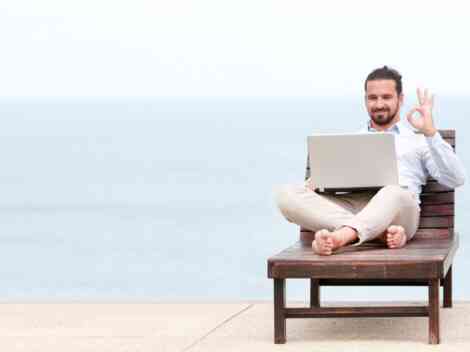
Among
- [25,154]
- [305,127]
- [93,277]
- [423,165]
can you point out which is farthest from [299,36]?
[423,165]

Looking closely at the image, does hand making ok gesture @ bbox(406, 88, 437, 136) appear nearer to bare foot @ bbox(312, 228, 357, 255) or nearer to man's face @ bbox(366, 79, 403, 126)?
man's face @ bbox(366, 79, 403, 126)

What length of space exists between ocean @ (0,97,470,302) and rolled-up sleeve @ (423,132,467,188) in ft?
3.78

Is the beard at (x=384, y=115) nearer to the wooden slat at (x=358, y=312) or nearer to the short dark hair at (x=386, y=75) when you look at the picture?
the short dark hair at (x=386, y=75)

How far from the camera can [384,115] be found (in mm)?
6570

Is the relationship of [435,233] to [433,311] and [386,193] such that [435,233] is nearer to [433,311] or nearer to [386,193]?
[386,193]

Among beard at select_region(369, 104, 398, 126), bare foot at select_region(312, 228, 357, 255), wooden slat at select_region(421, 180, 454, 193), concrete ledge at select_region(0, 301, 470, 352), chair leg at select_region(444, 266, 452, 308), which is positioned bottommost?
concrete ledge at select_region(0, 301, 470, 352)

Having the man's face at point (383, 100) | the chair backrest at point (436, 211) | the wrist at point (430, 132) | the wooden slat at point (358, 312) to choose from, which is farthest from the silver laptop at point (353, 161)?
the wooden slat at point (358, 312)

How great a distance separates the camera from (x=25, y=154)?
4294cm

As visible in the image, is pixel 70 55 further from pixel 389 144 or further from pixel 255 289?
pixel 389 144

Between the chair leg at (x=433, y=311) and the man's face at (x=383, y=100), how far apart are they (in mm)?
1150

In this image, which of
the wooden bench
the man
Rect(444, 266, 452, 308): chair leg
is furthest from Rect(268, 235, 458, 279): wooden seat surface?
Rect(444, 266, 452, 308): chair leg

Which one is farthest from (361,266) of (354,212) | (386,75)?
(386,75)

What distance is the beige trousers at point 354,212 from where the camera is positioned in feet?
19.4

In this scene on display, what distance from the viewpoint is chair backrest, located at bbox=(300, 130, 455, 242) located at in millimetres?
6633
